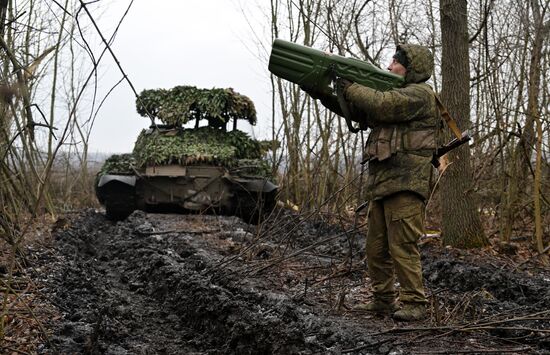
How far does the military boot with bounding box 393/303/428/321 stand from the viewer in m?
4.69

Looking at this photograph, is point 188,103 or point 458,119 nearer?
point 458,119

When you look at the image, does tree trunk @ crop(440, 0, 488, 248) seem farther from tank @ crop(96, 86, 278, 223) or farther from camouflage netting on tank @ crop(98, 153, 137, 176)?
camouflage netting on tank @ crop(98, 153, 137, 176)

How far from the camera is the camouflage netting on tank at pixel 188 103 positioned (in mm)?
13641

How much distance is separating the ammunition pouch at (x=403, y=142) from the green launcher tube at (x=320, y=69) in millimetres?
325

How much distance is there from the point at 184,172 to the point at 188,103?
1769 millimetres

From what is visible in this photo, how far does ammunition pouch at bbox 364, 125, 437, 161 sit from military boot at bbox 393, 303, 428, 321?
3.45 feet

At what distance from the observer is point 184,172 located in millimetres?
12609

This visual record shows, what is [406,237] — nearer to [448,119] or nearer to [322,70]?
[448,119]

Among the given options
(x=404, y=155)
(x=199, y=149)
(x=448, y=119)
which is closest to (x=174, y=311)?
(x=404, y=155)

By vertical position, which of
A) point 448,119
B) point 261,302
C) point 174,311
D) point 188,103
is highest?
point 188,103

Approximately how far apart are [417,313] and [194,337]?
5.49 ft

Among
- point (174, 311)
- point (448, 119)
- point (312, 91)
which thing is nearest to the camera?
point (312, 91)

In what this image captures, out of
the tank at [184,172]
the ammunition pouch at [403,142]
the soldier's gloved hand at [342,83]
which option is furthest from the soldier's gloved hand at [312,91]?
the tank at [184,172]

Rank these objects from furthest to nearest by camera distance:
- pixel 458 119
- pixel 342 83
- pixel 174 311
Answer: pixel 458 119 → pixel 174 311 → pixel 342 83
